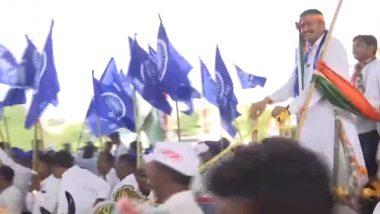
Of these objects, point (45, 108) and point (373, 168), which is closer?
point (373, 168)

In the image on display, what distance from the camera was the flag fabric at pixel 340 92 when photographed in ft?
17.2

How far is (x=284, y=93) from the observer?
5945 mm

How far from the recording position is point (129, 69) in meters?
9.73

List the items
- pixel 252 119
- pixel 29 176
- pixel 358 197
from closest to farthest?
pixel 358 197, pixel 252 119, pixel 29 176

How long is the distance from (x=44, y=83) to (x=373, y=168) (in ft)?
15.0

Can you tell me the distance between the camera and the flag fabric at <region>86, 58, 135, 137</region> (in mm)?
10203

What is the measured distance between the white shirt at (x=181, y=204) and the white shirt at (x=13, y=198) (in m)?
3.59

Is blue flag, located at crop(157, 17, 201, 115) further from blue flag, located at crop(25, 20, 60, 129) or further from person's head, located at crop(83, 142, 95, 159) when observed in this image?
person's head, located at crop(83, 142, 95, 159)

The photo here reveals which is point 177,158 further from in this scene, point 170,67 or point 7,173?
point 170,67

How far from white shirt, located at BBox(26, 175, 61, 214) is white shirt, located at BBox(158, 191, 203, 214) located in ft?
11.4

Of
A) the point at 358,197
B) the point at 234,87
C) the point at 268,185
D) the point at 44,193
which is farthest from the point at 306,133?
the point at 234,87

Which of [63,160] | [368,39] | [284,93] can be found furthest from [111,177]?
[368,39]

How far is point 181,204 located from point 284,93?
7.94 feet

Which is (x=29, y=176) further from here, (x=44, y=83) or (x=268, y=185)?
(x=268, y=185)
